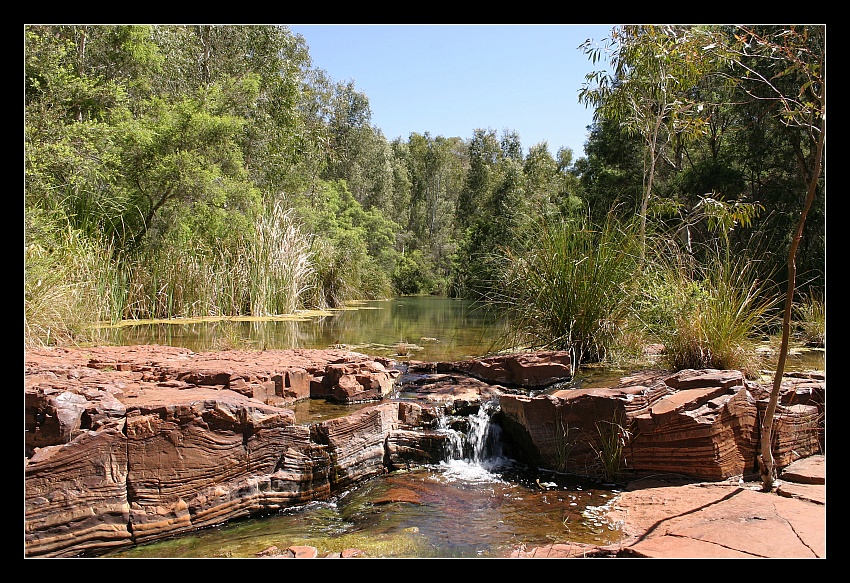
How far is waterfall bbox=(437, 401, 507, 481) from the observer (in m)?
4.09

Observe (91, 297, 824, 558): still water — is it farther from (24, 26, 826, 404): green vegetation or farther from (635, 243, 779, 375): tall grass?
(24, 26, 826, 404): green vegetation

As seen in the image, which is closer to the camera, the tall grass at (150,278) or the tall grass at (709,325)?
the tall grass at (709,325)

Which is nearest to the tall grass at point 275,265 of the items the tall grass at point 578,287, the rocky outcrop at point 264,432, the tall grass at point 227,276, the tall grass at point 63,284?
the tall grass at point 227,276

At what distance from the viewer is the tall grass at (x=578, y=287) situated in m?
5.86

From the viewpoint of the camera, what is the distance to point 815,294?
12.1m

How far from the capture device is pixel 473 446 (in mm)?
4348

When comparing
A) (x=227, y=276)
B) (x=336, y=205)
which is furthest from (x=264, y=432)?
(x=336, y=205)

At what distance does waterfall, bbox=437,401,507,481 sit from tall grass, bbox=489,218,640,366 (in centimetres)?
181

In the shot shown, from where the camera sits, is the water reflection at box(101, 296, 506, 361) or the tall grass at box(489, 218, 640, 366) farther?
Result: the water reflection at box(101, 296, 506, 361)

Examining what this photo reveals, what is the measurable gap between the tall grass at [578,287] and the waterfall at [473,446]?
1815mm

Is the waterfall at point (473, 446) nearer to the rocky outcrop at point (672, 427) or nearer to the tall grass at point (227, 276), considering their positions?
the rocky outcrop at point (672, 427)

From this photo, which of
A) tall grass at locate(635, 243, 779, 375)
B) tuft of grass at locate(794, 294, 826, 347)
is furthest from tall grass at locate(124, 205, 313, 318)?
tuft of grass at locate(794, 294, 826, 347)

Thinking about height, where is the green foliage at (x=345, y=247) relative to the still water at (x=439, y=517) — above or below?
above
